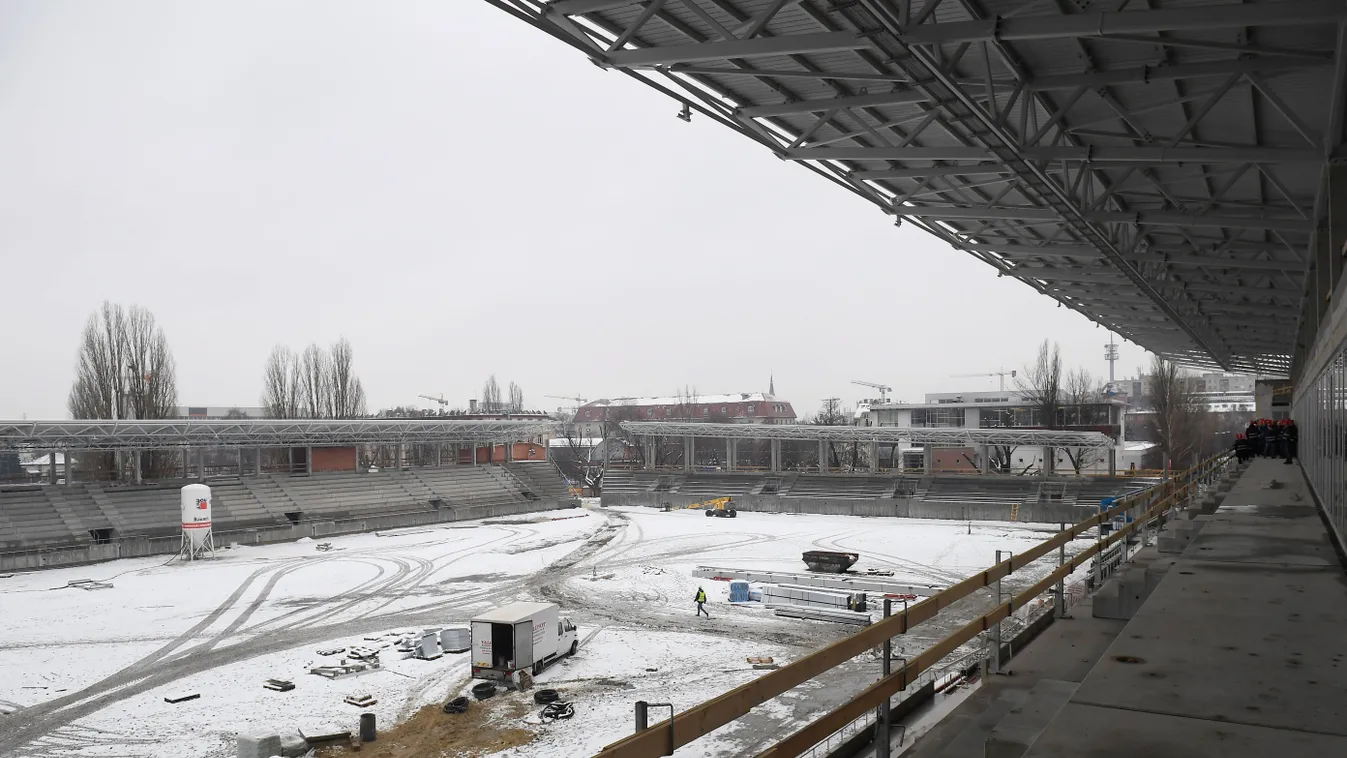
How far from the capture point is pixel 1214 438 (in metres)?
82.8

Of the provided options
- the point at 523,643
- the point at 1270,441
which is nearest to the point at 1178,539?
the point at 523,643

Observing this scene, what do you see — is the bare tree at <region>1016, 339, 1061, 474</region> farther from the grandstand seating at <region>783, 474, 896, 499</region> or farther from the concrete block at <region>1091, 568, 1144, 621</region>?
the concrete block at <region>1091, 568, 1144, 621</region>

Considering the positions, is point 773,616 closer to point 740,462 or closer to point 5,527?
point 5,527

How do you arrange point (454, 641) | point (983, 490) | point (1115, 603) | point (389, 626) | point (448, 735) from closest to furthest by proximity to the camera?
point (1115, 603) < point (448, 735) < point (454, 641) < point (389, 626) < point (983, 490)

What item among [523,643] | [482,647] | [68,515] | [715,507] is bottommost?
[715,507]

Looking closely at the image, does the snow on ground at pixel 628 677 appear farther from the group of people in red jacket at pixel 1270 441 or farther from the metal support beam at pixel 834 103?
the group of people in red jacket at pixel 1270 441

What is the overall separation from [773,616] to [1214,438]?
78.0 m

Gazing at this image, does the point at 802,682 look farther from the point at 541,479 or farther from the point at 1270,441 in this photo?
the point at 541,479

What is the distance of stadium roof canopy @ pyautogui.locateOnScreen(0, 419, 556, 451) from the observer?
37219 millimetres

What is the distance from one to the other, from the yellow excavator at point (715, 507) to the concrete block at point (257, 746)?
37.6 m

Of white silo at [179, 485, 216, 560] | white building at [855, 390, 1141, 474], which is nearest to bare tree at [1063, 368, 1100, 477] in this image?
white building at [855, 390, 1141, 474]

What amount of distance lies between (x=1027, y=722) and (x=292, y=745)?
1425 cm

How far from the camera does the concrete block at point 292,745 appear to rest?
548 inches

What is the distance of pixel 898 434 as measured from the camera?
5447 centimetres
